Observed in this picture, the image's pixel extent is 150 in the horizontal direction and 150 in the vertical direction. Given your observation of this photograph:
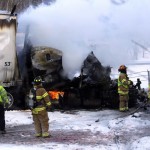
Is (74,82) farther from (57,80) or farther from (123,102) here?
(123,102)

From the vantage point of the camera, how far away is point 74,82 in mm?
13859

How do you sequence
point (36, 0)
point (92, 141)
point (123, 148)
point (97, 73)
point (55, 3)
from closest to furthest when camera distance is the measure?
point (123, 148), point (92, 141), point (97, 73), point (55, 3), point (36, 0)

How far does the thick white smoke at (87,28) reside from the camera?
45.4 ft

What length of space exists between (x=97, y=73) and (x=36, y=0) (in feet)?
46.9

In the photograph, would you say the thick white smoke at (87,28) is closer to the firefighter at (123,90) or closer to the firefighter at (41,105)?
the firefighter at (123,90)

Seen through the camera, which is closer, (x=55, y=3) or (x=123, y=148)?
(x=123, y=148)

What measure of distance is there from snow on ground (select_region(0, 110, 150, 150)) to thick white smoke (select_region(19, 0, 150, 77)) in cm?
210

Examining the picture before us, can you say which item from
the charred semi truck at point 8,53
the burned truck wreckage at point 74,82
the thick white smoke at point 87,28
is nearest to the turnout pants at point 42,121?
the charred semi truck at point 8,53

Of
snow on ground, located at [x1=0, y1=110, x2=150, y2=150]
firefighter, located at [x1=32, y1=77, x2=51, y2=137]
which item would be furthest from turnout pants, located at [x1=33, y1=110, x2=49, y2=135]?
snow on ground, located at [x1=0, y1=110, x2=150, y2=150]

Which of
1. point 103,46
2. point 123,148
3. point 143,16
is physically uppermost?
point 143,16

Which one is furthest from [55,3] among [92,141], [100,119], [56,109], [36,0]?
[36,0]

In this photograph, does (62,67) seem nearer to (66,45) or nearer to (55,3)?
(66,45)

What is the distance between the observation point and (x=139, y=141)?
8.93 metres

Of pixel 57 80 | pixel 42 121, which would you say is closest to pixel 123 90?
pixel 57 80
